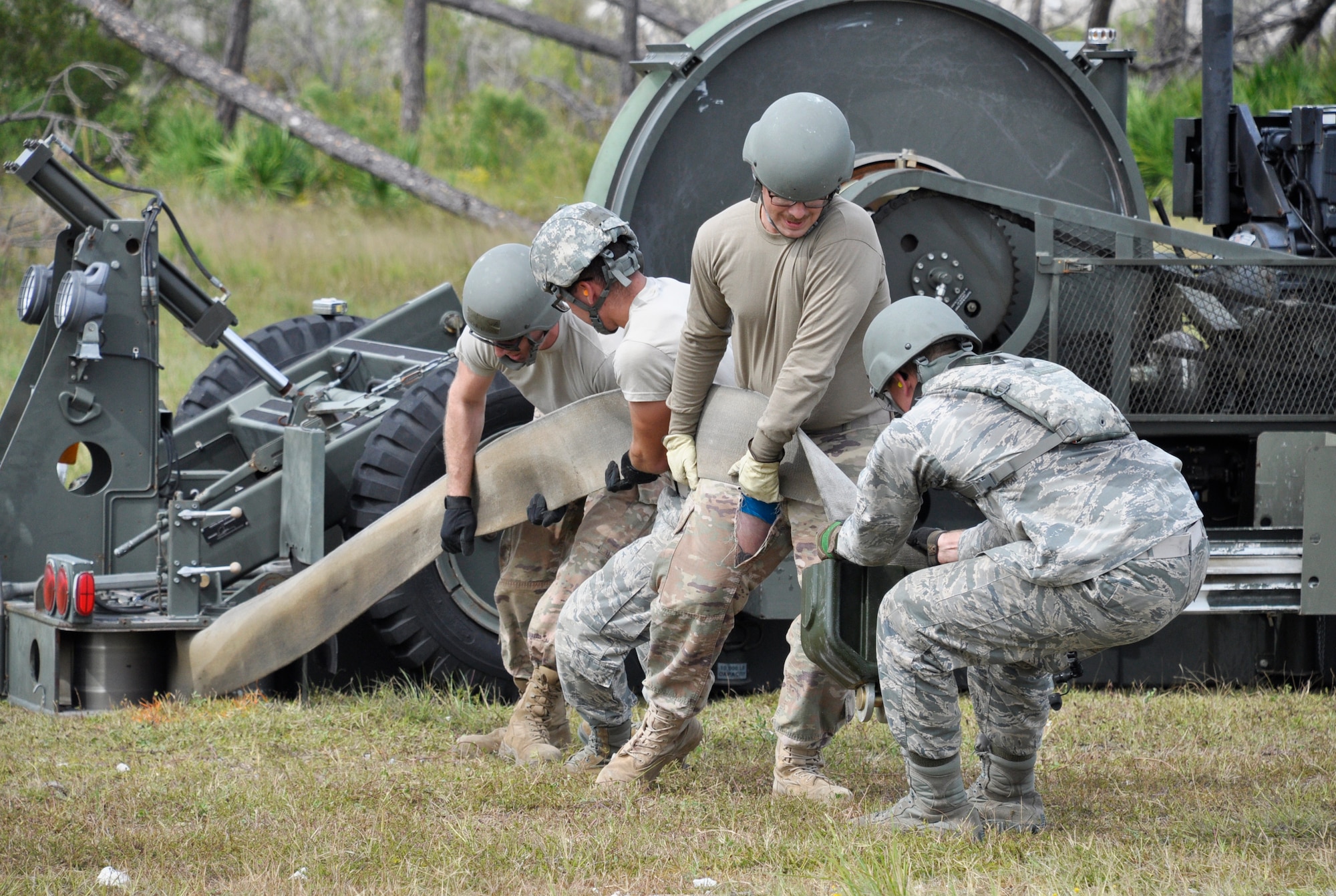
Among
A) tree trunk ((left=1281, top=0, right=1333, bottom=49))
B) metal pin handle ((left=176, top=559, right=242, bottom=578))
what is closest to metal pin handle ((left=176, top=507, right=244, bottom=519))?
metal pin handle ((left=176, top=559, right=242, bottom=578))

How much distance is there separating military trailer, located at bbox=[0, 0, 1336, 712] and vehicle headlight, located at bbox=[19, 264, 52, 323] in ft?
0.04

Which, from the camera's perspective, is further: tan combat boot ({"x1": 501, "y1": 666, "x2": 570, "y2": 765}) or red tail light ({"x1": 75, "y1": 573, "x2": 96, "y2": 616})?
red tail light ({"x1": 75, "y1": 573, "x2": 96, "y2": 616})

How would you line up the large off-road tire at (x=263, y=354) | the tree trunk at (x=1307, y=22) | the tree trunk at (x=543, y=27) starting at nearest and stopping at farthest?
the large off-road tire at (x=263, y=354) < the tree trunk at (x=1307, y=22) < the tree trunk at (x=543, y=27)

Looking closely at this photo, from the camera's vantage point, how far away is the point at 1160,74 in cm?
1792

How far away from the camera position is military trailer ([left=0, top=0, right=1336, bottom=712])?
594 cm


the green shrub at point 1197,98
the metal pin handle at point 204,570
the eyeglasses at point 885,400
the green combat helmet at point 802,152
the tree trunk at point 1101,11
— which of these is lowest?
the metal pin handle at point 204,570

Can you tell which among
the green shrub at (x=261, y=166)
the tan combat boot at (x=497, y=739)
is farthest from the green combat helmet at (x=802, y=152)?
the green shrub at (x=261, y=166)

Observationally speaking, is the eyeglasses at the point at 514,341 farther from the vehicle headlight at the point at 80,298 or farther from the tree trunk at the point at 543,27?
the tree trunk at the point at 543,27

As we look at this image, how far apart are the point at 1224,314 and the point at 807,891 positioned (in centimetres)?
327

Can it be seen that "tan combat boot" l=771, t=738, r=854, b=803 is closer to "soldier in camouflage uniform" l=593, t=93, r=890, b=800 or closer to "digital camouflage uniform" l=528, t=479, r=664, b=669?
"soldier in camouflage uniform" l=593, t=93, r=890, b=800

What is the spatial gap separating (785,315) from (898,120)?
2428mm

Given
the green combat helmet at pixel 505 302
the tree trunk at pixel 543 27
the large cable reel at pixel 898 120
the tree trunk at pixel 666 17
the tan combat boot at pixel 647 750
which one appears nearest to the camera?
the tan combat boot at pixel 647 750

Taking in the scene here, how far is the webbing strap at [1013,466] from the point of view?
151 inches

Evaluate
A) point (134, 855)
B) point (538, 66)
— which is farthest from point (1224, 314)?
point (538, 66)
